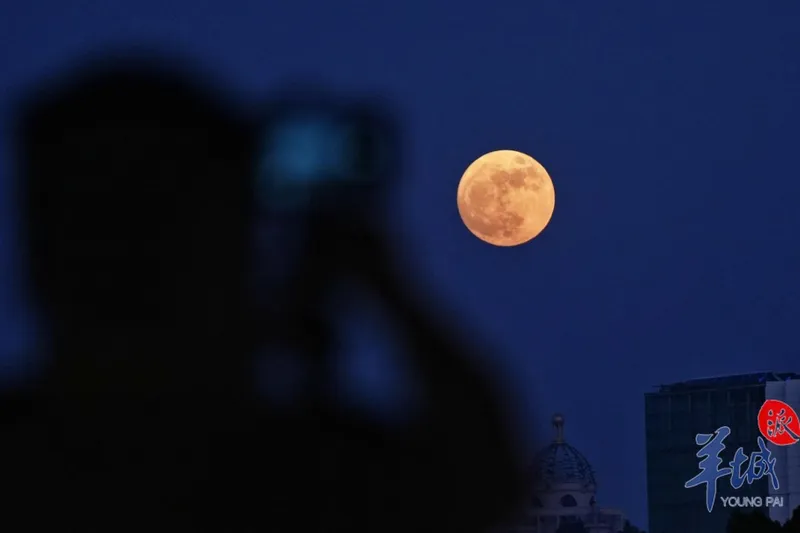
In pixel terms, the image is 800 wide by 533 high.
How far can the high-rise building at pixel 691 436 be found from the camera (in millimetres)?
176000

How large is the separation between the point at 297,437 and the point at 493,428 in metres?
0.23

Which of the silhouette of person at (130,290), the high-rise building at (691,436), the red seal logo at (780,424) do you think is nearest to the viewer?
the silhouette of person at (130,290)

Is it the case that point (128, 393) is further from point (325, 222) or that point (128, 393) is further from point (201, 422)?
point (325, 222)

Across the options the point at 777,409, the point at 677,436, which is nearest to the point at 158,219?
the point at 777,409

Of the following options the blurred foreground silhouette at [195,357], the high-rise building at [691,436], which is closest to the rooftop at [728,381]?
the high-rise building at [691,436]

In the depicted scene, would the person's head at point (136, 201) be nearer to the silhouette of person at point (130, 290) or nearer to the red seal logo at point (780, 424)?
the silhouette of person at point (130, 290)

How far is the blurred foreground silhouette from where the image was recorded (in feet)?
5.42

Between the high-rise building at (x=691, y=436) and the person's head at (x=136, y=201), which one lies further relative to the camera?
the high-rise building at (x=691, y=436)

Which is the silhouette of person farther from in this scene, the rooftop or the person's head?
the rooftop

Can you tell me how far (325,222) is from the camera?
1812mm

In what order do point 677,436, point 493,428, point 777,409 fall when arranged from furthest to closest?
point 677,436, point 777,409, point 493,428

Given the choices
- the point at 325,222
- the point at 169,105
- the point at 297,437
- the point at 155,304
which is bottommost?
the point at 297,437

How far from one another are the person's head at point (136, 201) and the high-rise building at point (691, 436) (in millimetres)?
176325

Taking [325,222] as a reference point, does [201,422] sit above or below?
below
